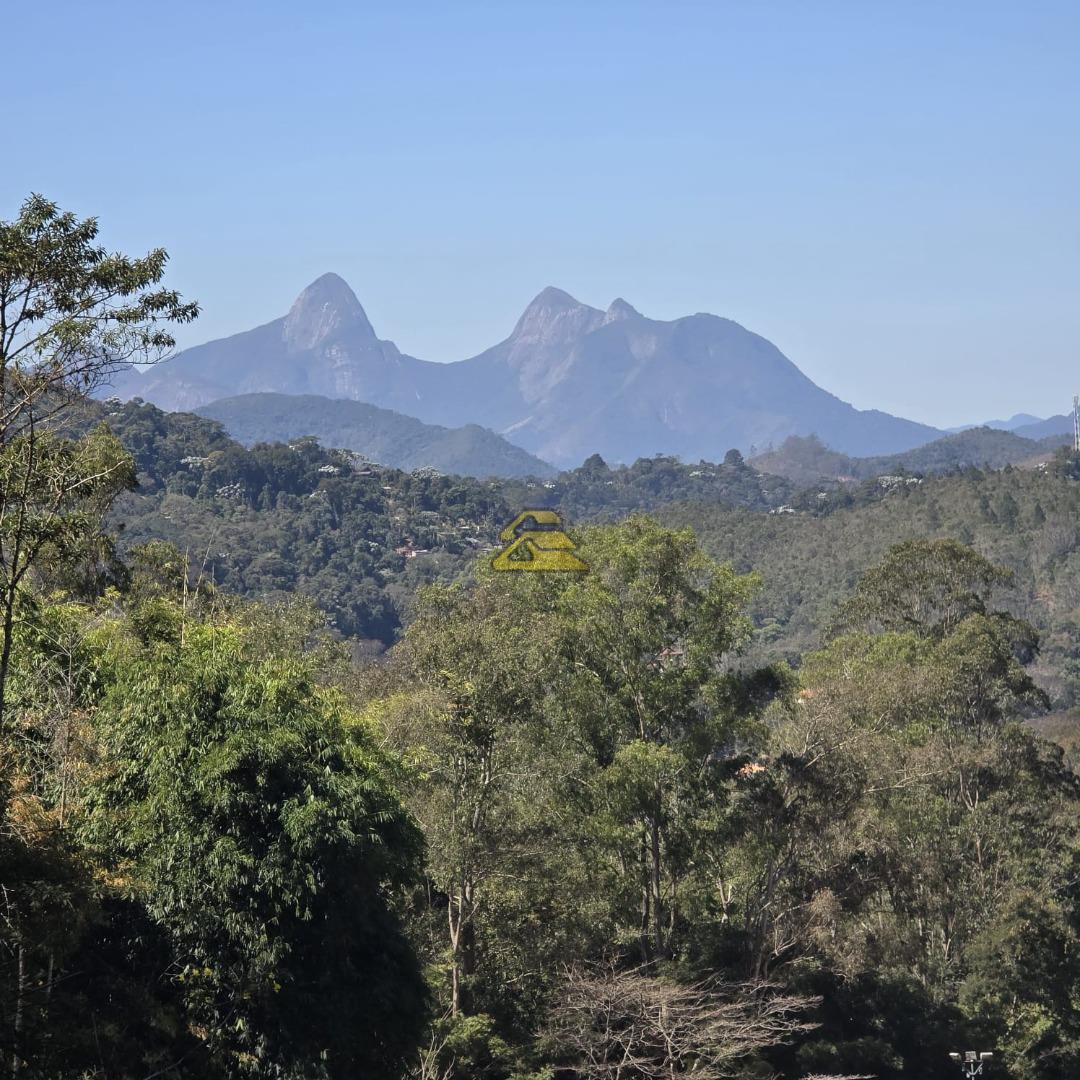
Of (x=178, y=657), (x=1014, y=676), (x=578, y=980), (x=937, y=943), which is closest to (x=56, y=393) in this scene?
(x=178, y=657)

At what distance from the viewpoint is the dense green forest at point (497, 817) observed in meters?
11.4

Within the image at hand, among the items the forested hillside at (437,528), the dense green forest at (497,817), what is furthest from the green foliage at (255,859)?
the forested hillside at (437,528)

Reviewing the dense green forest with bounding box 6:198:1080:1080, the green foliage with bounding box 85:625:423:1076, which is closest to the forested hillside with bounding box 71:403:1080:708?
the dense green forest with bounding box 6:198:1080:1080

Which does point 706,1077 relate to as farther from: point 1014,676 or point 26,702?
point 1014,676

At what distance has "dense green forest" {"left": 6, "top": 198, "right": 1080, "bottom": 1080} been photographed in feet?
37.4

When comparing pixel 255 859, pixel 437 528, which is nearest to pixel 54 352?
pixel 255 859

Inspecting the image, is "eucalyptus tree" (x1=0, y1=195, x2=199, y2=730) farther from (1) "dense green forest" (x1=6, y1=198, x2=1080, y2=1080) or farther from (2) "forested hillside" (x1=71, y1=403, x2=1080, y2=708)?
(2) "forested hillside" (x1=71, y1=403, x2=1080, y2=708)

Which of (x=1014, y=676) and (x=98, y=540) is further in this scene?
(x=1014, y=676)

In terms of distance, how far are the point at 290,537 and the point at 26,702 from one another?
231 feet

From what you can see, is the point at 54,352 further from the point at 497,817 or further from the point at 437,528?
the point at 437,528

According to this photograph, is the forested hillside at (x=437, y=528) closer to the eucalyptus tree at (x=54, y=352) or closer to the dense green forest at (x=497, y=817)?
the dense green forest at (x=497, y=817)

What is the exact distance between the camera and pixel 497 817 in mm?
17781

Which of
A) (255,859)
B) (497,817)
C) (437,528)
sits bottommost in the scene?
(497,817)

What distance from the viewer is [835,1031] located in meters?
20.6
